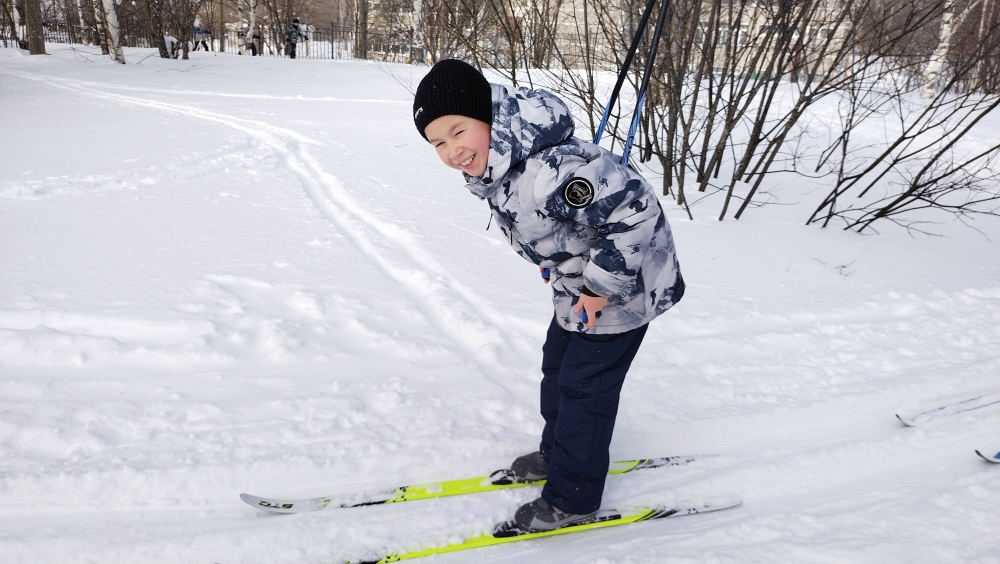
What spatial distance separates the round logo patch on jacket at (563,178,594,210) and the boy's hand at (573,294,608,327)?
26 centimetres

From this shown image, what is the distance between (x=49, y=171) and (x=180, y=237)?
2.28 metres

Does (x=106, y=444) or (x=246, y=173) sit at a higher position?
(x=246, y=173)

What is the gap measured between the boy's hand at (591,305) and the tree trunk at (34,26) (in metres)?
19.4

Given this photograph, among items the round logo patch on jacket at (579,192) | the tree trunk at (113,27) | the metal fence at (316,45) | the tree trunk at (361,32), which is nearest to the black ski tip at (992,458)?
the round logo patch on jacket at (579,192)

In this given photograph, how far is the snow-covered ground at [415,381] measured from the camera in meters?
1.81

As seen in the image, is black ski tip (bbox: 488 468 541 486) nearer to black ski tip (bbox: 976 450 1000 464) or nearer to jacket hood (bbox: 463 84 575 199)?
jacket hood (bbox: 463 84 575 199)

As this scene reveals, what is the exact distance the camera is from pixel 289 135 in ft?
25.7

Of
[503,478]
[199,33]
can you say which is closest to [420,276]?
[503,478]

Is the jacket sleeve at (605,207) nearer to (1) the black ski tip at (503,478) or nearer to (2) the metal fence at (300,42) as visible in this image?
(1) the black ski tip at (503,478)

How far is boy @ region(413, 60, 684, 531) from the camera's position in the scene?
4.84 ft

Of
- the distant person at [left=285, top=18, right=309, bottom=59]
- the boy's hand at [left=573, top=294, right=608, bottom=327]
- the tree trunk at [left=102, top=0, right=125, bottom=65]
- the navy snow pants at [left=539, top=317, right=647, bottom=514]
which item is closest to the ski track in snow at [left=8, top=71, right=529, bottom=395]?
the navy snow pants at [left=539, top=317, right=647, bottom=514]

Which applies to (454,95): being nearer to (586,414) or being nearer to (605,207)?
(605,207)

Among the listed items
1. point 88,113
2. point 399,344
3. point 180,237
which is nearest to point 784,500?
point 399,344

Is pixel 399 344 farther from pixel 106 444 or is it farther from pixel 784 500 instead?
pixel 784 500
